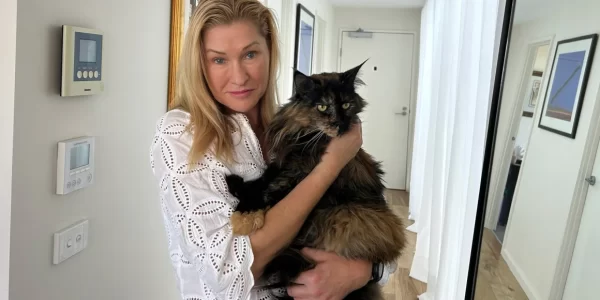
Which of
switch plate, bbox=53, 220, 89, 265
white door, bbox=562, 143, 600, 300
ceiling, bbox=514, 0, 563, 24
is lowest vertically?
switch plate, bbox=53, 220, 89, 265

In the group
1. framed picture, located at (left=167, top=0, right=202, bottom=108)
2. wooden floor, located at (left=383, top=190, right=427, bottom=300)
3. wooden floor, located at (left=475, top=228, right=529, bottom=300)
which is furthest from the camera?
wooden floor, located at (left=383, top=190, right=427, bottom=300)

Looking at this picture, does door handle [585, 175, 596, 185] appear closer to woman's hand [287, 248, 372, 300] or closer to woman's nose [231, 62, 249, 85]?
woman's hand [287, 248, 372, 300]

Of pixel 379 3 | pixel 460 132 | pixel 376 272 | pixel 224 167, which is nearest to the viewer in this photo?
pixel 224 167

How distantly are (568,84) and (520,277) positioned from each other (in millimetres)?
738

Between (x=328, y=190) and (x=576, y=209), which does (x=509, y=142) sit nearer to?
(x=576, y=209)

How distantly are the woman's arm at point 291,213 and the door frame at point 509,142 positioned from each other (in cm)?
93

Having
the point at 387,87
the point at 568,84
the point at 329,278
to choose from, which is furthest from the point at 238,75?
the point at 387,87

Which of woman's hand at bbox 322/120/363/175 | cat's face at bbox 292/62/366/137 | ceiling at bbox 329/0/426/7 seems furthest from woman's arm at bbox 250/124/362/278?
ceiling at bbox 329/0/426/7

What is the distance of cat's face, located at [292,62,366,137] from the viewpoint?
4.23 feet

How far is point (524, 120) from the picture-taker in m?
1.75

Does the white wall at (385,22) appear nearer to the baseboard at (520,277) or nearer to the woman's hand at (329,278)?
the baseboard at (520,277)

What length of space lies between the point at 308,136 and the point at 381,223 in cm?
32

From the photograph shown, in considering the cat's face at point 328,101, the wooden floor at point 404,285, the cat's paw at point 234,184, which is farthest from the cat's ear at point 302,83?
the wooden floor at point 404,285

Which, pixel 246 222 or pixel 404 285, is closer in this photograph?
pixel 246 222
